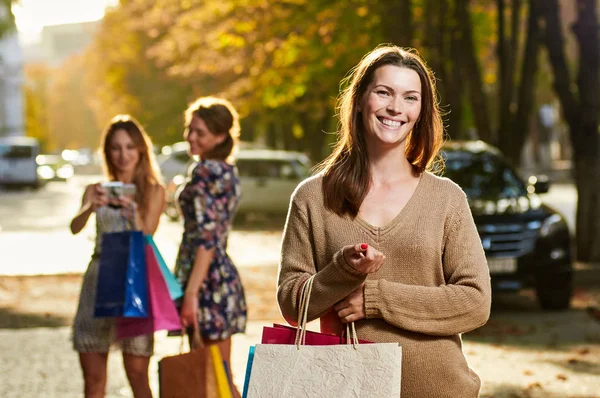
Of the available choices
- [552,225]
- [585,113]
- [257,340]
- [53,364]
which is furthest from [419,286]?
[585,113]

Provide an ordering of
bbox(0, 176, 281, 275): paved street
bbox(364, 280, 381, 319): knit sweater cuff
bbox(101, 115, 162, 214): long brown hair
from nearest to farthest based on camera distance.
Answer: bbox(364, 280, 381, 319): knit sweater cuff, bbox(101, 115, 162, 214): long brown hair, bbox(0, 176, 281, 275): paved street

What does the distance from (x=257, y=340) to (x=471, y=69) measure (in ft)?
42.0

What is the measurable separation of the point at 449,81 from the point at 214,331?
694 inches

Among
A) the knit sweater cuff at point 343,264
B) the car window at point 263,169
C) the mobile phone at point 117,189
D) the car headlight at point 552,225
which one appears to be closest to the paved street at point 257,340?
the mobile phone at point 117,189

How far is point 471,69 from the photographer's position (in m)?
22.9

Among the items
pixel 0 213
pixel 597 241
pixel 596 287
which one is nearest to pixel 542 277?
pixel 596 287

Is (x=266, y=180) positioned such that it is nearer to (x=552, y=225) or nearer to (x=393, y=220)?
(x=552, y=225)

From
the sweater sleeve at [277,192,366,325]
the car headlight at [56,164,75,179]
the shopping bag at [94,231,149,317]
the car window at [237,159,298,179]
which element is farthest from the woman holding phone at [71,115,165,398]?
the car headlight at [56,164,75,179]

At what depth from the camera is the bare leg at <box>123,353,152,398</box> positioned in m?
5.95

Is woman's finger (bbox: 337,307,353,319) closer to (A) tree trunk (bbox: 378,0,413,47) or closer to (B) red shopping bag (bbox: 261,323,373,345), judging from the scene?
(B) red shopping bag (bbox: 261,323,373,345)

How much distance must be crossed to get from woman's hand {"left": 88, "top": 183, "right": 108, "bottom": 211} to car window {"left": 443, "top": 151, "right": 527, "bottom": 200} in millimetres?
7867

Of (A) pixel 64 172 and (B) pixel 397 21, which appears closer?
(B) pixel 397 21

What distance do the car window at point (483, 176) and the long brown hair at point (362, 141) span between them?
9.80m

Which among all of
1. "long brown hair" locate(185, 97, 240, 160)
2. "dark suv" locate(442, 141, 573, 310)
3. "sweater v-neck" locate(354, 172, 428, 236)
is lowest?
"dark suv" locate(442, 141, 573, 310)
